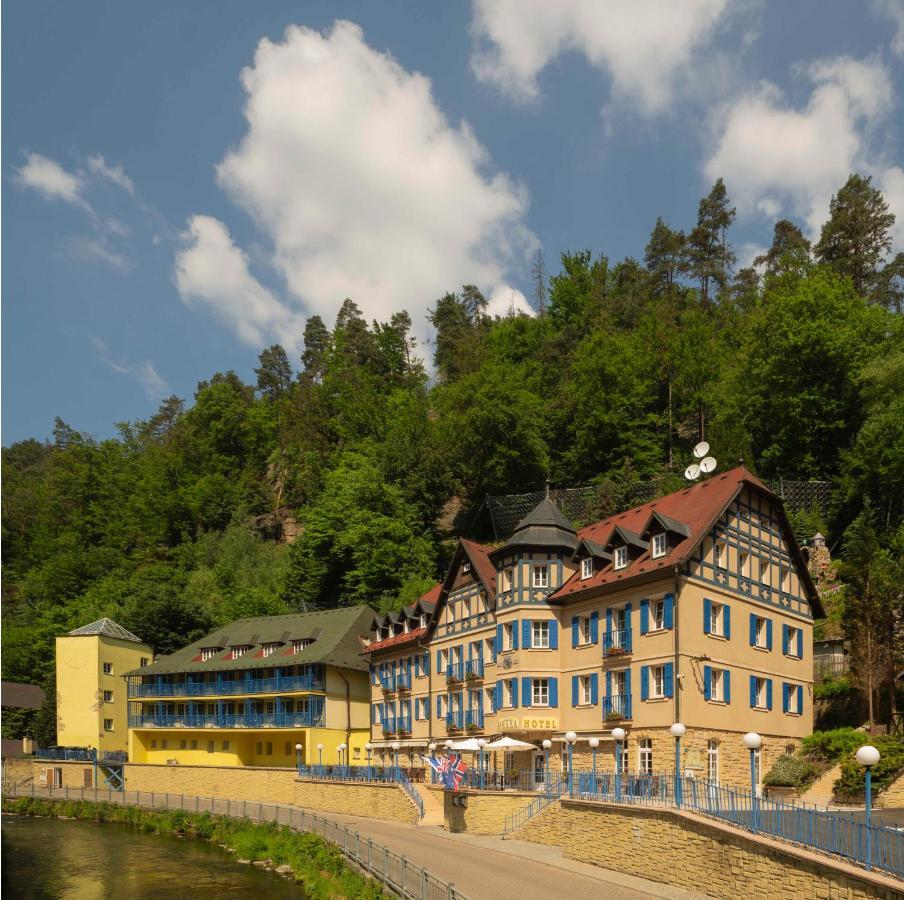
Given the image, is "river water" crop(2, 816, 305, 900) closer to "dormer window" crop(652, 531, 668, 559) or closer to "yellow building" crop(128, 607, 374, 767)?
"yellow building" crop(128, 607, 374, 767)

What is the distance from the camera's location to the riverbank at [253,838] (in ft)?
88.8

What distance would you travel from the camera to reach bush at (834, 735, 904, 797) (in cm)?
2884

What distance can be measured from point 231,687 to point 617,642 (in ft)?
96.8

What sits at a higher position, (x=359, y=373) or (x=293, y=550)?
(x=359, y=373)

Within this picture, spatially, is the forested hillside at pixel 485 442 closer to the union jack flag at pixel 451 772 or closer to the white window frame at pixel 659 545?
the white window frame at pixel 659 545

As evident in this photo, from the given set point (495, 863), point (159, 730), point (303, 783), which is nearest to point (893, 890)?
point (495, 863)

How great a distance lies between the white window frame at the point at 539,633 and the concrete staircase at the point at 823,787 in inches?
441

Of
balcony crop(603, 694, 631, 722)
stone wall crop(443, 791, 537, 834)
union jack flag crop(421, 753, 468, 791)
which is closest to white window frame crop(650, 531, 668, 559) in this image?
balcony crop(603, 694, 631, 722)

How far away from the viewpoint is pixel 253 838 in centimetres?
3722

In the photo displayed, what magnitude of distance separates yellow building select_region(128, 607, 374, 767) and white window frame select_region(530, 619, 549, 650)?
17282 millimetres

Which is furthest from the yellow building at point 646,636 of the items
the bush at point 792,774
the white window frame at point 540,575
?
the bush at point 792,774

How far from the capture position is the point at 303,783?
4575 cm

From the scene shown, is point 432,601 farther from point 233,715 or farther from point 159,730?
point 159,730

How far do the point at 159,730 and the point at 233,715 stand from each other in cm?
625
